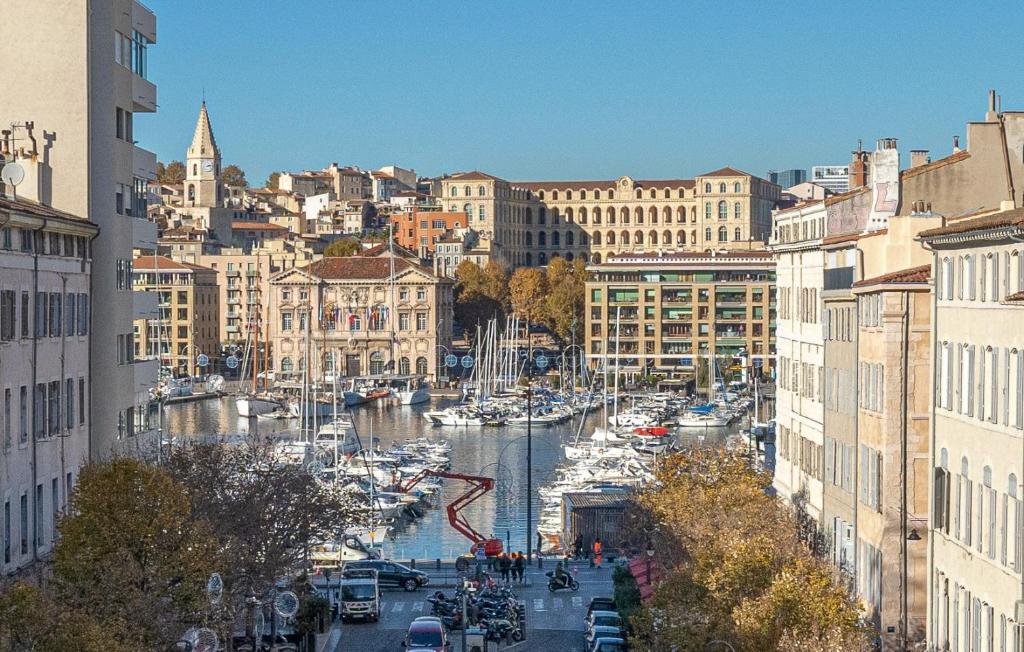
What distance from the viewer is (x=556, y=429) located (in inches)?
5017

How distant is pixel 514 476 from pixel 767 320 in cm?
6492

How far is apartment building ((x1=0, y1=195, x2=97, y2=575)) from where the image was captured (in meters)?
32.5

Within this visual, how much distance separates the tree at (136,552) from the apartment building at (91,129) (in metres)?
10.9

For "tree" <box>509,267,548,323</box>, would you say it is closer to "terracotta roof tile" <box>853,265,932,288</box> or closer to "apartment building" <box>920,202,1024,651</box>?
"terracotta roof tile" <box>853,265,932,288</box>

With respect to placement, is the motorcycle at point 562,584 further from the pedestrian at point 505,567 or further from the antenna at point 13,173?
the antenna at point 13,173

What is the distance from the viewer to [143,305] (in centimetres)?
4256

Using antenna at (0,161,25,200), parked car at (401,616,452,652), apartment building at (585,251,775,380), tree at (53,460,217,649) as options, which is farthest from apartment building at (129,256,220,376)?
tree at (53,460,217,649)

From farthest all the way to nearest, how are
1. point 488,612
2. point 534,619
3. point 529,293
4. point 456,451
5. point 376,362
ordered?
point 529,293
point 376,362
point 456,451
point 534,619
point 488,612

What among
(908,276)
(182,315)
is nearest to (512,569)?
(908,276)

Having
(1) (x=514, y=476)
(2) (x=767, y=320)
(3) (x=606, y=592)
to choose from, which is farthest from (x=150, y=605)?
(2) (x=767, y=320)

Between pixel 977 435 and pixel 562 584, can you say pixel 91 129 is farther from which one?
pixel 977 435

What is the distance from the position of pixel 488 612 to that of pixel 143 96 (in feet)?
43.9

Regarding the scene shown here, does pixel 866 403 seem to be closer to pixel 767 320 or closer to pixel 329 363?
pixel 767 320

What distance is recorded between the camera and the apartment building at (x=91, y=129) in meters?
38.8
